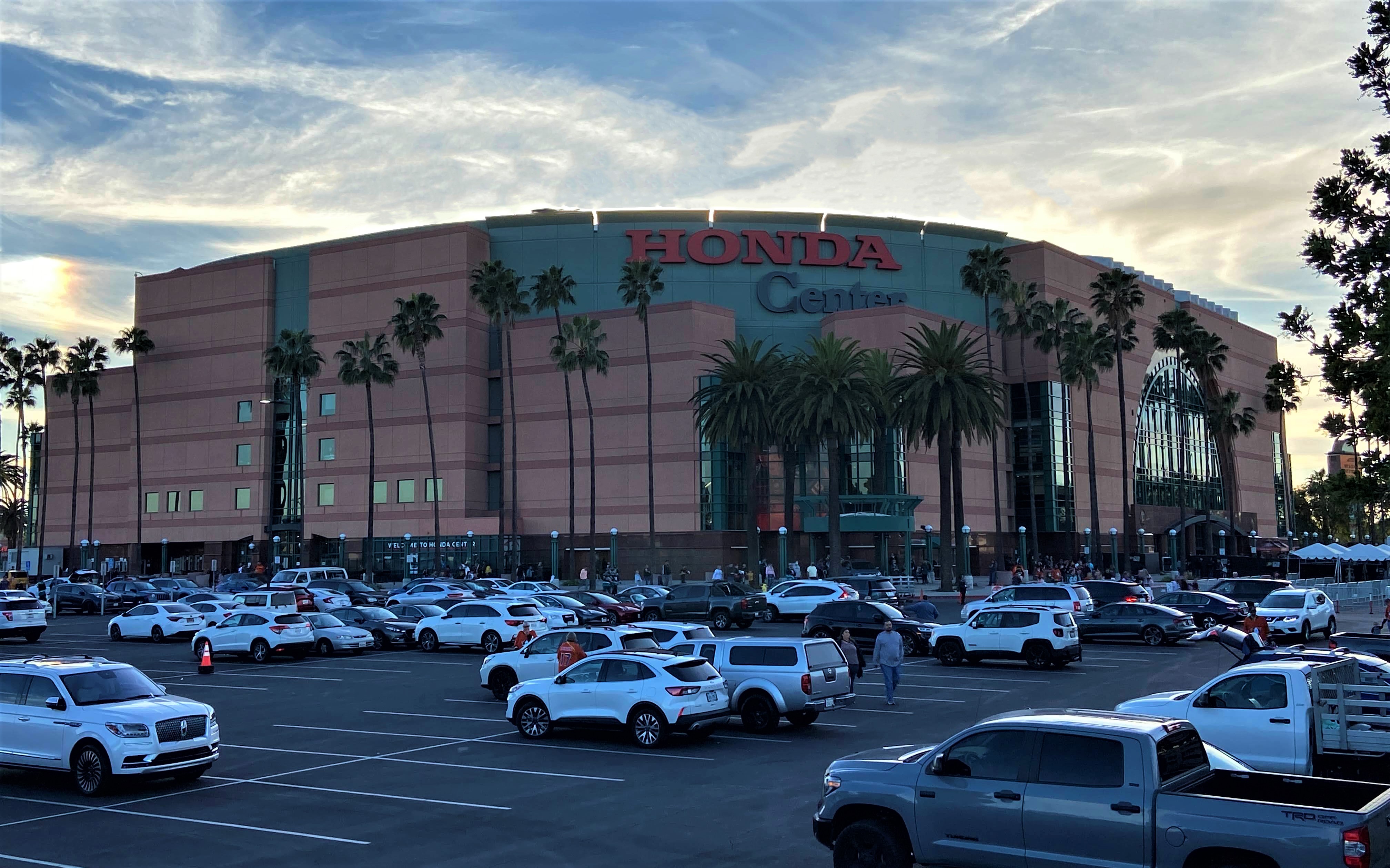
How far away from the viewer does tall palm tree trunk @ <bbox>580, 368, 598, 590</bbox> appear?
66088mm

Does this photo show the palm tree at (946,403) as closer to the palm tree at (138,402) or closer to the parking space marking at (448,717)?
the parking space marking at (448,717)

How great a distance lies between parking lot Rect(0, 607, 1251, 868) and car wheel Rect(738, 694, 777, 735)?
32 cm

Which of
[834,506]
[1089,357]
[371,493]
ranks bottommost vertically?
[834,506]

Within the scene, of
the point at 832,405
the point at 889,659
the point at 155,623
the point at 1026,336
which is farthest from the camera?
the point at 1026,336

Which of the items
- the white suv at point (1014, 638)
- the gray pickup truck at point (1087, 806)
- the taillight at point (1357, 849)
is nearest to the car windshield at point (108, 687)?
the gray pickup truck at point (1087, 806)

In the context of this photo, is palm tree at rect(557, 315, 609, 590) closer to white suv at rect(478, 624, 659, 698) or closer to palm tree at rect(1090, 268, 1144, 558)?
palm tree at rect(1090, 268, 1144, 558)

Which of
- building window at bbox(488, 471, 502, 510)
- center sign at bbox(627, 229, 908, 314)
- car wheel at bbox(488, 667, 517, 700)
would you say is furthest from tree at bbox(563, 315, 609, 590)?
car wheel at bbox(488, 667, 517, 700)

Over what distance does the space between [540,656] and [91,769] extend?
10.1 m

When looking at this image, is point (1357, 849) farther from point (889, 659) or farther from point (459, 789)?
point (889, 659)

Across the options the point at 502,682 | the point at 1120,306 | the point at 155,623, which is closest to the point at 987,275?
the point at 1120,306

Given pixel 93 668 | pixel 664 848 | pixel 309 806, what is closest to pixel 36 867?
pixel 309 806

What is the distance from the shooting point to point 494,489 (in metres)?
82.0

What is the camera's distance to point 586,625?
3772 cm

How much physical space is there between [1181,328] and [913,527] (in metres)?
22.8
